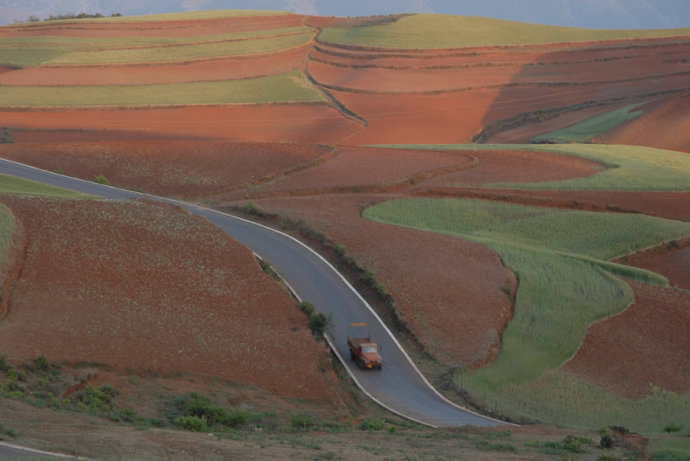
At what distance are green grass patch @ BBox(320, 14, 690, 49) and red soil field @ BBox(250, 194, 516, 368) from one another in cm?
8177

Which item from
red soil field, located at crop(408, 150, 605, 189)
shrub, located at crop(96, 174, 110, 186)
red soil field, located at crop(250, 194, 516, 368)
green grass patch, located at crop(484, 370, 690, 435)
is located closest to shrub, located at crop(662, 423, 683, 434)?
green grass patch, located at crop(484, 370, 690, 435)

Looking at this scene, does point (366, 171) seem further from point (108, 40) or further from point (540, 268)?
point (108, 40)

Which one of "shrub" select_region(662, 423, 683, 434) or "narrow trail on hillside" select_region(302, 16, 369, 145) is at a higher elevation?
"narrow trail on hillside" select_region(302, 16, 369, 145)

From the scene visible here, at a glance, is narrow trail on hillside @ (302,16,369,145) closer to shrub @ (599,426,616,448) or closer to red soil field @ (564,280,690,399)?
red soil field @ (564,280,690,399)

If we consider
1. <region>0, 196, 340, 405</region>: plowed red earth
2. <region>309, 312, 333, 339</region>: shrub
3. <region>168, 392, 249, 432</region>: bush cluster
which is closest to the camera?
<region>168, 392, 249, 432</region>: bush cluster

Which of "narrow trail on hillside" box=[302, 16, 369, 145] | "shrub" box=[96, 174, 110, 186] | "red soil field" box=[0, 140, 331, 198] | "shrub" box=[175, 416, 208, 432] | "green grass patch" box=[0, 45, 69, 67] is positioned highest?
"green grass patch" box=[0, 45, 69, 67]

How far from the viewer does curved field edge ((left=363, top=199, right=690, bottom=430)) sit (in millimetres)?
26312

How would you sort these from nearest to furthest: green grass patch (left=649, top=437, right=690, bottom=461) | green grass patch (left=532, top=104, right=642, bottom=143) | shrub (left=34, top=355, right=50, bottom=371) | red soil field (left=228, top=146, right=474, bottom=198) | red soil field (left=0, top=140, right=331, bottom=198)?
green grass patch (left=649, top=437, right=690, bottom=461), shrub (left=34, top=355, right=50, bottom=371), red soil field (left=228, top=146, right=474, bottom=198), red soil field (left=0, top=140, right=331, bottom=198), green grass patch (left=532, top=104, right=642, bottom=143)

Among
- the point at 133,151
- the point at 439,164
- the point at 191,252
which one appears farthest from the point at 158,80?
the point at 191,252

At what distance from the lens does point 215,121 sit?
3300 inches

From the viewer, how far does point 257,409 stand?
21.2 metres

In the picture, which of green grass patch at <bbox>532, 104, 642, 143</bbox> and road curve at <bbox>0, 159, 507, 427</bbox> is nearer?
road curve at <bbox>0, 159, 507, 427</bbox>

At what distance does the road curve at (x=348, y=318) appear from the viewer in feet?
79.3

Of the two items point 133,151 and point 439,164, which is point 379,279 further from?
point 133,151
